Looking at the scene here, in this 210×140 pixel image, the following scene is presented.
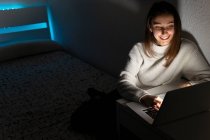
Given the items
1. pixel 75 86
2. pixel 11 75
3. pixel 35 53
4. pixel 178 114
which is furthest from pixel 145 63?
pixel 35 53

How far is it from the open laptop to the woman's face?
41cm

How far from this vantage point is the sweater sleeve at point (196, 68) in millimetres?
1455

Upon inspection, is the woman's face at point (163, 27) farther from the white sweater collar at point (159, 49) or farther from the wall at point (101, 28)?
the wall at point (101, 28)

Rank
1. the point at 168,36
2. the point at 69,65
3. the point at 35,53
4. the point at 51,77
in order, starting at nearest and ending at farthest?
the point at 168,36 → the point at 51,77 → the point at 69,65 → the point at 35,53

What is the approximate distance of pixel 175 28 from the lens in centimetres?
145

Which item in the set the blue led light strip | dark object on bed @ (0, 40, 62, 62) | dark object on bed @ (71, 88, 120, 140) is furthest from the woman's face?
the blue led light strip

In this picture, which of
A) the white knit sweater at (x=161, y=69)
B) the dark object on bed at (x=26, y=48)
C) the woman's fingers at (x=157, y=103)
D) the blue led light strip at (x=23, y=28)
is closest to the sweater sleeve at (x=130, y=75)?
the white knit sweater at (x=161, y=69)

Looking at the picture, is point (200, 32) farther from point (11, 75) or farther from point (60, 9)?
point (60, 9)

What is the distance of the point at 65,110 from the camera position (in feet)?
6.98

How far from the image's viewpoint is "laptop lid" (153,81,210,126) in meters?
1.05

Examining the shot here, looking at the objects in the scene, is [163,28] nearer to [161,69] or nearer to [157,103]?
[161,69]

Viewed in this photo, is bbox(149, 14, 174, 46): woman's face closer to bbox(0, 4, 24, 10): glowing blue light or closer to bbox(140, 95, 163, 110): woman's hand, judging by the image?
bbox(140, 95, 163, 110): woman's hand

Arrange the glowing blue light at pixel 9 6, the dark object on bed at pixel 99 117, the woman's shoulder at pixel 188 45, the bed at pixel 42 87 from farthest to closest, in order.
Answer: the glowing blue light at pixel 9 6
the bed at pixel 42 87
the dark object on bed at pixel 99 117
the woman's shoulder at pixel 188 45

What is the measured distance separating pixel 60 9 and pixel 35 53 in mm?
620
